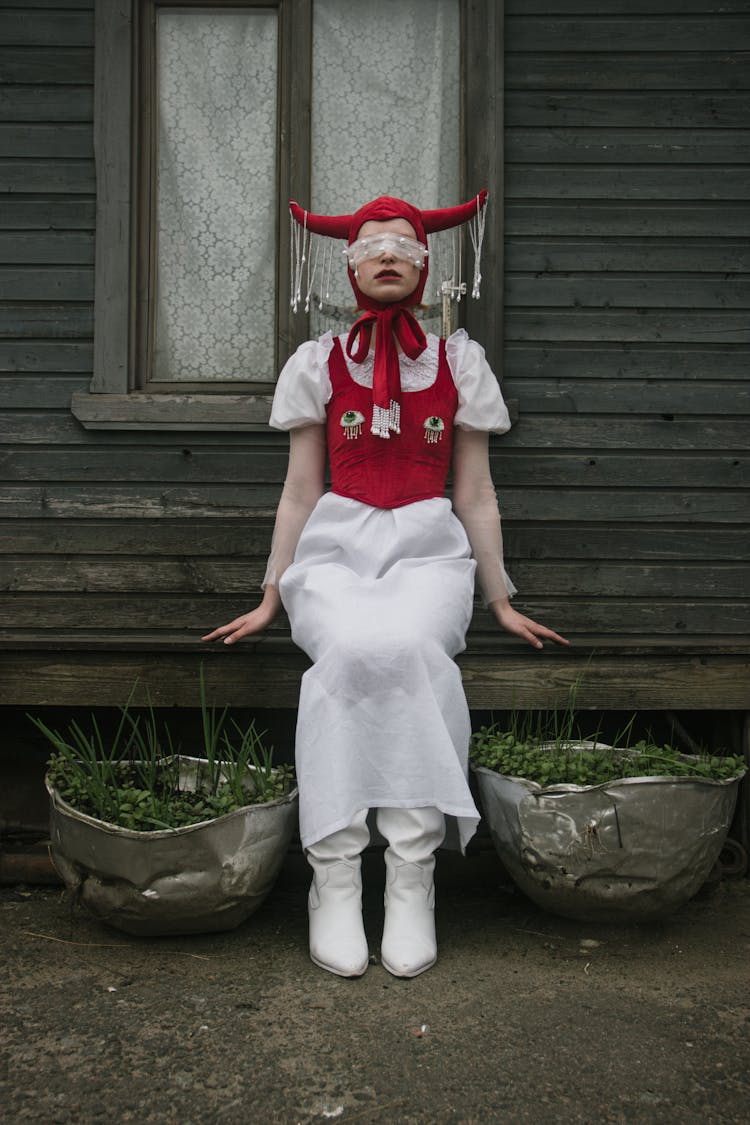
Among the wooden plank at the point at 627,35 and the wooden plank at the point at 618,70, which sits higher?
the wooden plank at the point at 627,35

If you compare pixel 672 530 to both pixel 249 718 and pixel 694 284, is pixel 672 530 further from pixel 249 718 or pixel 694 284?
pixel 249 718

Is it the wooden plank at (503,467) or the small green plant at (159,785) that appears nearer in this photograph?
the small green plant at (159,785)

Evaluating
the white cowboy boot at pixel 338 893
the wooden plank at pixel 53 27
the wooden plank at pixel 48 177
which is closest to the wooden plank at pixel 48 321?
the wooden plank at pixel 48 177

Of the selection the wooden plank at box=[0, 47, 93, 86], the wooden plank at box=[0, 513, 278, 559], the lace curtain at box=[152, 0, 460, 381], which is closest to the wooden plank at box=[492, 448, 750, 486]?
the wooden plank at box=[0, 513, 278, 559]

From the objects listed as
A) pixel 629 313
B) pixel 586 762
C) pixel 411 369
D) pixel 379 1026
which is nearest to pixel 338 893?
pixel 379 1026

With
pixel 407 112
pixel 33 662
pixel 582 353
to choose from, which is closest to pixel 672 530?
pixel 582 353

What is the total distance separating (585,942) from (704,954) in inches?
11.2

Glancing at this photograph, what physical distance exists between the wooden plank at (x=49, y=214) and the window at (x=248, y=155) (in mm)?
82

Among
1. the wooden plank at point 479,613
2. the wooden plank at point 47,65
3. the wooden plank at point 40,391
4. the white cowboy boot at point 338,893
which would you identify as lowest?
the white cowboy boot at point 338,893

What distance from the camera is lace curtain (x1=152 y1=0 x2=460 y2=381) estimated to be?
3480 mm

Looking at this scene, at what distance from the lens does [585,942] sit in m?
2.40

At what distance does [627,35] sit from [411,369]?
5.58 ft

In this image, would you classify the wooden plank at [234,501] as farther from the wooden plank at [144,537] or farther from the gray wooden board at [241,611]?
the gray wooden board at [241,611]

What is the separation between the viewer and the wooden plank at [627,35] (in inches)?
132
